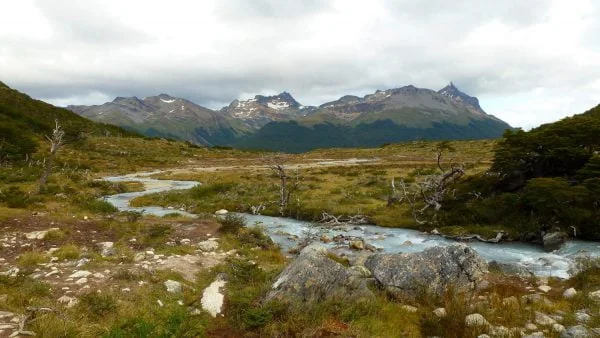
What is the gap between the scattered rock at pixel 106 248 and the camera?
16141 mm

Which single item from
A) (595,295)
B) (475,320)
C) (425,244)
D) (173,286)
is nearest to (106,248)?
(173,286)

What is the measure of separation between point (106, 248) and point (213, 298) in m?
7.19

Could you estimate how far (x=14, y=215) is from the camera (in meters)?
22.4

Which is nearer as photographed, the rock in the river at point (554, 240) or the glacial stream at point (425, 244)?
the glacial stream at point (425, 244)

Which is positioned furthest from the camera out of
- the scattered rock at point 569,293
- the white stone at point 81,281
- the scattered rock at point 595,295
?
the scattered rock at point 569,293

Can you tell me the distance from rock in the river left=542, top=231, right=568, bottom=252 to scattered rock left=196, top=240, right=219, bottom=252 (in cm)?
1672

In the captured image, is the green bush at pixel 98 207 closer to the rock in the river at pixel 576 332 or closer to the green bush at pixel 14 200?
the green bush at pixel 14 200

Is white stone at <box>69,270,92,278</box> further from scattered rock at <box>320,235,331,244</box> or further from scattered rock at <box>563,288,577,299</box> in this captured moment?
scattered rock at <box>563,288,577,299</box>

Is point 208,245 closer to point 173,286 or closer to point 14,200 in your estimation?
point 173,286

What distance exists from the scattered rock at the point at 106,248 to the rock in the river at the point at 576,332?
48.5 ft

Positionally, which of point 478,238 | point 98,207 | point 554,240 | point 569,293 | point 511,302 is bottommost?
point 478,238

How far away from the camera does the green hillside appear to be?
6734cm

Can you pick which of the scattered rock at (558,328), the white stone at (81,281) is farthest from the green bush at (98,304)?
the scattered rock at (558,328)

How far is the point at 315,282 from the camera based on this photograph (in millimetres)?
11531
